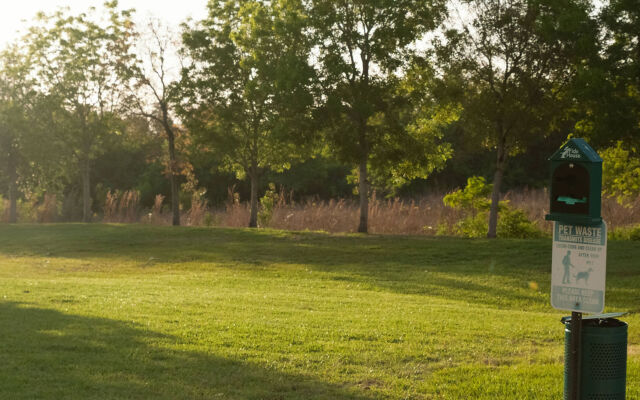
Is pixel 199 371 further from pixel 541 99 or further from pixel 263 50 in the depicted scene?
pixel 263 50

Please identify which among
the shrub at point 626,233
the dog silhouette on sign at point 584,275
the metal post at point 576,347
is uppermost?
the shrub at point 626,233

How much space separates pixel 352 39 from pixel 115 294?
15.4m

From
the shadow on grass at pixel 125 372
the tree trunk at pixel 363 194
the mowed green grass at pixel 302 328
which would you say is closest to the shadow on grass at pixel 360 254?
the mowed green grass at pixel 302 328

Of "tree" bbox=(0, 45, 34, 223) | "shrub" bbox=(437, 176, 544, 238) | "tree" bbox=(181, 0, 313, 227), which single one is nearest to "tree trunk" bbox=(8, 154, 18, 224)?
"tree" bbox=(0, 45, 34, 223)

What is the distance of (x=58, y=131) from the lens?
3894 cm

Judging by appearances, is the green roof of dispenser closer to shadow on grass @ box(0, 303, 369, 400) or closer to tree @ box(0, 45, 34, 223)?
shadow on grass @ box(0, 303, 369, 400)

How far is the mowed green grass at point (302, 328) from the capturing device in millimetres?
7000

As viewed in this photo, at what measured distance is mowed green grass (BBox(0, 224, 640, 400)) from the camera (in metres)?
7.00

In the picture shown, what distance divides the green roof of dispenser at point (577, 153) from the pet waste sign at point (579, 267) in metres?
0.42

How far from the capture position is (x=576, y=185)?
4.79 meters

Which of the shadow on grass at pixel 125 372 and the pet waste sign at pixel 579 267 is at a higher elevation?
the pet waste sign at pixel 579 267

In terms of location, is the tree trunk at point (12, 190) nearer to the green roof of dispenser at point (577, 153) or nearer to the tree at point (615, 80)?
the tree at point (615, 80)

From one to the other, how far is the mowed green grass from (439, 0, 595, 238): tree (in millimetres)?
4603

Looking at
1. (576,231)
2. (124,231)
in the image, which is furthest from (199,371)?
(124,231)
